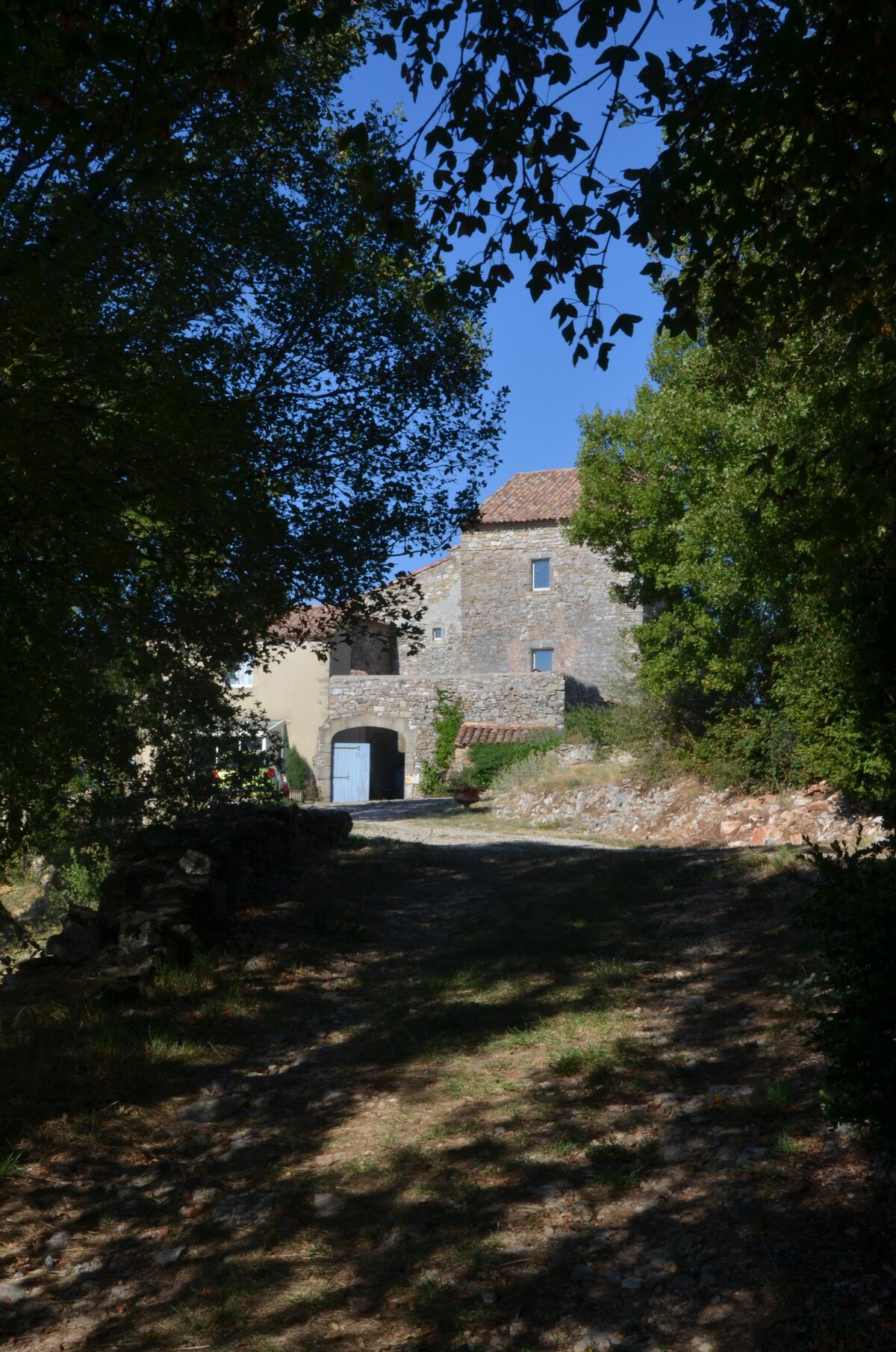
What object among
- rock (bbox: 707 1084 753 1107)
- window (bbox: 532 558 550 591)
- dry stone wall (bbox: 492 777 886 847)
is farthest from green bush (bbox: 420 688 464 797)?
rock (bbox: 707 1084 753 1107)

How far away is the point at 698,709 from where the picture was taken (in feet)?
67.4

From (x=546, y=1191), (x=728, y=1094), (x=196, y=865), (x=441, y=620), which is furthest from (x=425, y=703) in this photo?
(x=546, y=1191)

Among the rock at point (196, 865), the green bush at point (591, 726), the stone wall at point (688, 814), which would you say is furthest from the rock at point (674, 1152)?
the green bush at point (591, 726)

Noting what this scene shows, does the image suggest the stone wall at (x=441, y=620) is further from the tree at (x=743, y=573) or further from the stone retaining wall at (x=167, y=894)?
the stone retaining wall at (x=167, y=894)

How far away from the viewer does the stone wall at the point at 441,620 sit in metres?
39.9

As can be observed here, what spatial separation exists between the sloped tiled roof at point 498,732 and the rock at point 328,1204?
25.1m

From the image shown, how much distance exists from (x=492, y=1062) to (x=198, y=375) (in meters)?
5.17

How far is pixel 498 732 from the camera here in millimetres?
30391

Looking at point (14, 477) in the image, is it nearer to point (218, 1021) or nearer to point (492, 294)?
point (492, 294)

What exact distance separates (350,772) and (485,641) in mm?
7234

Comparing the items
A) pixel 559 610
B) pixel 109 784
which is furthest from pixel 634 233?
pixel 559 610

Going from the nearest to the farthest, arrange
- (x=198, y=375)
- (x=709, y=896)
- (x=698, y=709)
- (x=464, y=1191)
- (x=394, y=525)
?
1. (x=464, y=1191)
2. (x=198, y=375)
3. (x=709, y=896)
4. (x=394, y=525)
5. (x=698, y=709)

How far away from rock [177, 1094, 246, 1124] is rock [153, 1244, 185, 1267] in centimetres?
122

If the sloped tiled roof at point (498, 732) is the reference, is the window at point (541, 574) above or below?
above
